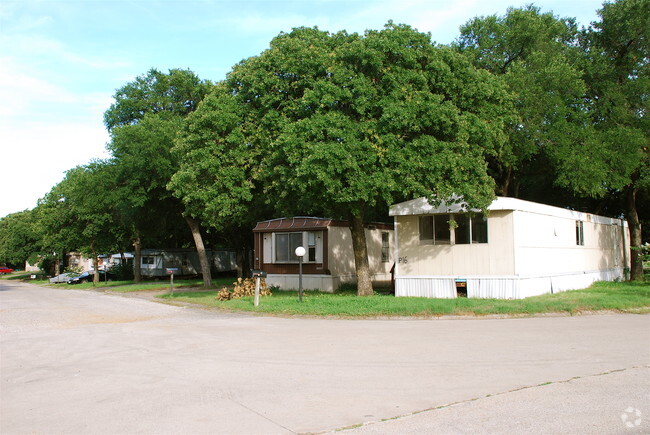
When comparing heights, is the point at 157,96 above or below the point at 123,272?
above

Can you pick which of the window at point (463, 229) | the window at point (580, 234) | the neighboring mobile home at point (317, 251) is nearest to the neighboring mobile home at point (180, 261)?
the neighboring mobile home at point (317, 251)

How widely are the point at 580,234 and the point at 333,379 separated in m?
19.0

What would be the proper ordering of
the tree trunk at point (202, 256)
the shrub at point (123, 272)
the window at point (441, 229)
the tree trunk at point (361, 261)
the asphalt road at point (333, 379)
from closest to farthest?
the asphalt road at point (333, 379) → the window at point (441, 229) → the tree trunk at point (361, 261) → the tree trunk at point (202, 256) → the shrub at point (123, 272)

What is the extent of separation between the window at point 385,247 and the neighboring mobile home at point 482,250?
737cm

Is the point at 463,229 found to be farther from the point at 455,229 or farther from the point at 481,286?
the point at 481,286

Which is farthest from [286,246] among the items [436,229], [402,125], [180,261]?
[180,261]

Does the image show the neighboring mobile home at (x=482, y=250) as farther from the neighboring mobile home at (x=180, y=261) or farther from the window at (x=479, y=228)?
the neighboring mobile home at (x=180, y=261)

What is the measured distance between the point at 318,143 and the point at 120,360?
28.1ft

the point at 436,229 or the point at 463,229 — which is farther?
the point at 436,229

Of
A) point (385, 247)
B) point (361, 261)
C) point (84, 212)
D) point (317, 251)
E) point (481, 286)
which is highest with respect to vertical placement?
point (84, 212)

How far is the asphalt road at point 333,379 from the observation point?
17.9ft

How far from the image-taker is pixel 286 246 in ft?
85.3

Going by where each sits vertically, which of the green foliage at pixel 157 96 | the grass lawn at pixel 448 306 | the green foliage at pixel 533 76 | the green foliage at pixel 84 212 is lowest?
the grass lawn at pixel 448 306

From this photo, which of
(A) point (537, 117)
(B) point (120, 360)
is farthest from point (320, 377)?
(A) point (537, 117)
